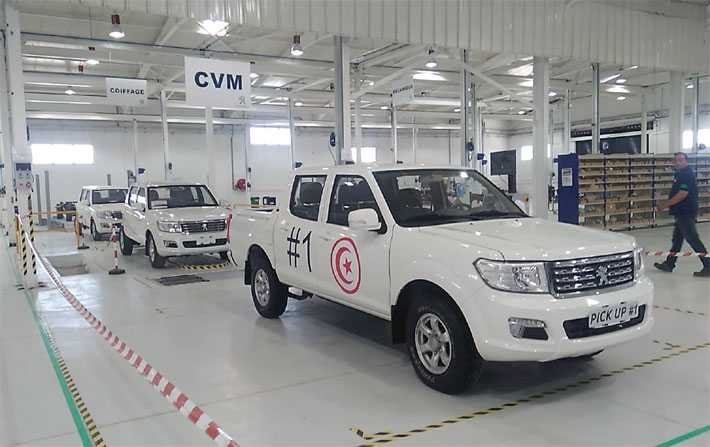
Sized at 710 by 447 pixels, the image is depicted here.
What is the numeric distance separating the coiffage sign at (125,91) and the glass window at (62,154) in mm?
12335

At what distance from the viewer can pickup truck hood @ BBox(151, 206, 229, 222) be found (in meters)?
9.89

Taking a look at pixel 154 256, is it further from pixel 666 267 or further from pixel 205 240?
pixel 666 267

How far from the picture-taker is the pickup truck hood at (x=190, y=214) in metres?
9.89

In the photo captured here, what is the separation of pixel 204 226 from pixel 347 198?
5516mm

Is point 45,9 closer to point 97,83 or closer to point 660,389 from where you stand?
point 97,83

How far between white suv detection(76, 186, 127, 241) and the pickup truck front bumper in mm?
12635

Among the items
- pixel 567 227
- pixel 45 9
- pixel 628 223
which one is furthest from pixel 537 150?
pixel 45 9

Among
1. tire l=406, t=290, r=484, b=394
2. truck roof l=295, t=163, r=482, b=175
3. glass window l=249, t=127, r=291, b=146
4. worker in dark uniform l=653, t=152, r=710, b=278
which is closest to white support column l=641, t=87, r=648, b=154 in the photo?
worker in dark uniform l=653, t=152, r=710, b=278

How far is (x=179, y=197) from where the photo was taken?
10.9 metres

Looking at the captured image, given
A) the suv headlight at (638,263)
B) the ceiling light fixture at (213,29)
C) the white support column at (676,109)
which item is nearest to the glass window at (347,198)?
the suv headlight at (638,263)

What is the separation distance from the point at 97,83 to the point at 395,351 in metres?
15.6

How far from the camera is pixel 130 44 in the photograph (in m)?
13.3

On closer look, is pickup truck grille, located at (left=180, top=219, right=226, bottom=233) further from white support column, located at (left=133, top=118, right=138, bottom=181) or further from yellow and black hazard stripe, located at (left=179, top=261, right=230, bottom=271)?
white support column, located at (left=133, top=118, right=138, bottom=181)

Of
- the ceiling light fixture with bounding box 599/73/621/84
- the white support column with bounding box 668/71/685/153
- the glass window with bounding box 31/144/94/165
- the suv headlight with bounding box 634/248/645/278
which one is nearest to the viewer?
the suv headlight with bounding box 634/248/645/278
